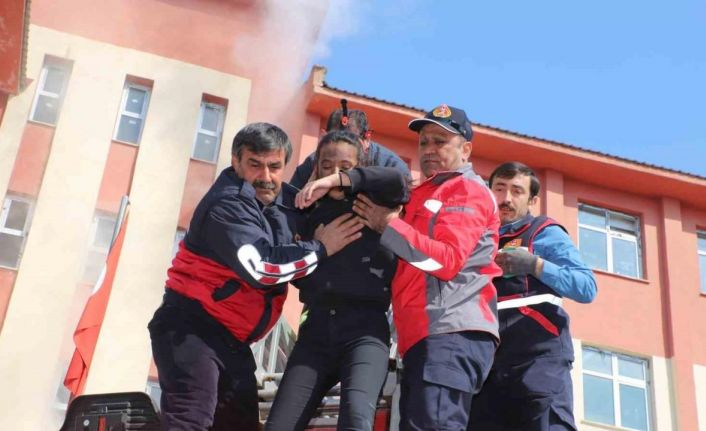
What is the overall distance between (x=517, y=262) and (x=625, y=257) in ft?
47.6

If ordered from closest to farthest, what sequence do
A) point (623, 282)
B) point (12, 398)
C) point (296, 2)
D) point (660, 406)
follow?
point (12, 398), point (660, 406), point (623, 282), point (296, 2)

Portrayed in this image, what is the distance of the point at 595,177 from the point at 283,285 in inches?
594

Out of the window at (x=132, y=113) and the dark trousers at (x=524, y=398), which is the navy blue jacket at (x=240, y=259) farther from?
the window at (x=132, y=113)

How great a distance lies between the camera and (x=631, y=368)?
54.1 feet

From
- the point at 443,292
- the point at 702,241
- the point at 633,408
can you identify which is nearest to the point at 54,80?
the point at 633,408

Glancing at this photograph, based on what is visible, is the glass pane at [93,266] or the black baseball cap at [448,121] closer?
the black baseball cap at [448,121]

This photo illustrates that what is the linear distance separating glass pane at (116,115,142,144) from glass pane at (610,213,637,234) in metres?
9.53

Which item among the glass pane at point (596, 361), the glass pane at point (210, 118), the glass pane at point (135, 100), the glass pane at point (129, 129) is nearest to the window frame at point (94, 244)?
the glass pane at point (129, 129)

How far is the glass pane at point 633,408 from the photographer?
1603 centimetres

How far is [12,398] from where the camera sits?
45.2 feet

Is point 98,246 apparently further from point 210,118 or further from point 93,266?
point 210,118

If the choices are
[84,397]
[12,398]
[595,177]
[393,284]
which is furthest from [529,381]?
[595,177]

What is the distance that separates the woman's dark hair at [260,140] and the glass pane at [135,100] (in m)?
13.3

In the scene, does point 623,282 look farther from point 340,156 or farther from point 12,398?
point 340,156
